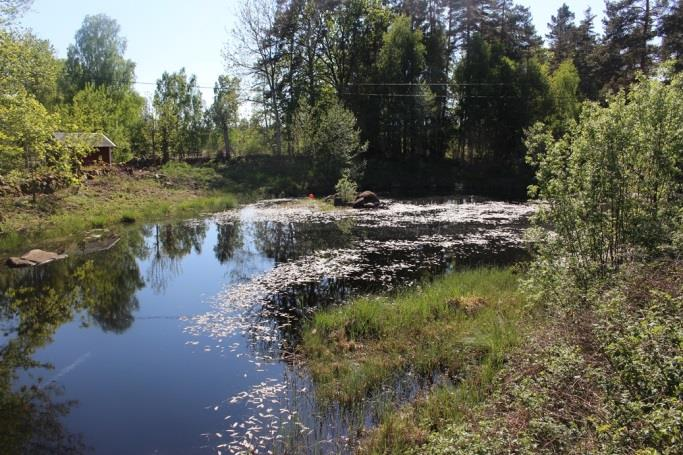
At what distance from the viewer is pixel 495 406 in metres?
6.52

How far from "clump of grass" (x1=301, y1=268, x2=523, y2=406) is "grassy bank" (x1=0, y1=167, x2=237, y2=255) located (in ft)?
55.9

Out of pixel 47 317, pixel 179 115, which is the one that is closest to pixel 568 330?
pixel 47 317

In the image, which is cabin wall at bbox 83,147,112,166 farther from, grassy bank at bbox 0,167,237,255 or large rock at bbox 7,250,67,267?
large rock at bbox 7,250,67,267

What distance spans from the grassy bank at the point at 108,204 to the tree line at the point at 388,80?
10.1m

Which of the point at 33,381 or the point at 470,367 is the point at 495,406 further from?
the point at 33,381

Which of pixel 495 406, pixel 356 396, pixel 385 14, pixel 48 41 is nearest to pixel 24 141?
pixel 356 396

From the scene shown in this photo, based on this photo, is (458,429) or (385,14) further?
(385,14)

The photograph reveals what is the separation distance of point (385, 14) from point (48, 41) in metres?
38.9

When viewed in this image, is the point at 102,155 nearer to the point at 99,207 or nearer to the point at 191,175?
the point at 191,175

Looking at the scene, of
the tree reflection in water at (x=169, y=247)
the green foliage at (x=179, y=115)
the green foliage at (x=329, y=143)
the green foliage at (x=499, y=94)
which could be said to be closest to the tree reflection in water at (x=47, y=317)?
the tree reflection in water at (x=169, y=247)

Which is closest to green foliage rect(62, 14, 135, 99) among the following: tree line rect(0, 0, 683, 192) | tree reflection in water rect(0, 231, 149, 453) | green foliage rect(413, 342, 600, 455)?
tree line rect(0, 0, 683, 192)

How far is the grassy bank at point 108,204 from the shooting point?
904 inches

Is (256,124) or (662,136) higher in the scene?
(256,124)

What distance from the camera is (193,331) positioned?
38.6 ft
